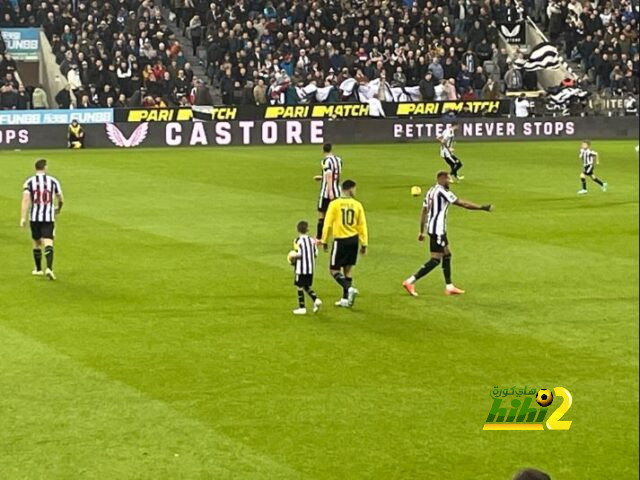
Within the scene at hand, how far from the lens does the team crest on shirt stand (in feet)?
156

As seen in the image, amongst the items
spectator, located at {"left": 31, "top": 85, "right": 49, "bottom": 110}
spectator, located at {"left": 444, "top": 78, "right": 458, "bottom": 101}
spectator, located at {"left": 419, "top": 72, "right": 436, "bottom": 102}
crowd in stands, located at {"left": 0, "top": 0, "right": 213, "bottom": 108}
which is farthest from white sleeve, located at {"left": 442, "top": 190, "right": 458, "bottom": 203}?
spectator, located at {"left": 444, "top": 78, "right": 458, "bottom": 101}

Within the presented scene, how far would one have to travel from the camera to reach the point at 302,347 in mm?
15703

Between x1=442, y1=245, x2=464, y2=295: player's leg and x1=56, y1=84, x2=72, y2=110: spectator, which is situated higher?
x1=56, y1=84, x2=72, y2=110: spectator

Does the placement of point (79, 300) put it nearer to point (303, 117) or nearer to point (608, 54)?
point (303, 117)

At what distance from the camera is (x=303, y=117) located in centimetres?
5000

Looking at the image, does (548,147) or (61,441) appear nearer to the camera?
(61,441)

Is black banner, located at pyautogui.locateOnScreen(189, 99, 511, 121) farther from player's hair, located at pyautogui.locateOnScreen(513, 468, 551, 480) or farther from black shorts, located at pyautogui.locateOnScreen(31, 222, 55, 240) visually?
player's hair, located at pyautogui.locateOnScreen(513, 468, 551, 480)

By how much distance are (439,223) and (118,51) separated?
34.7 metres

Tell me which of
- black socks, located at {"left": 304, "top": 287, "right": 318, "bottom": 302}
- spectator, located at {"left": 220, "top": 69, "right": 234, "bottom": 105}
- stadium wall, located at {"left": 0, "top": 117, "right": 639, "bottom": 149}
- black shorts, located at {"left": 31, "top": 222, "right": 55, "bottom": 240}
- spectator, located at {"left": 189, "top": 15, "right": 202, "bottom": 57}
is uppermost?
spectator, located at {"left": 189, "top": 15, "right": 202, "bottom": 57}

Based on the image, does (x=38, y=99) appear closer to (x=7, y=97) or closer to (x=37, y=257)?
(x=7, y=97)

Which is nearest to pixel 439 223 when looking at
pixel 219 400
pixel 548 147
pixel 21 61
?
pixel 219 400

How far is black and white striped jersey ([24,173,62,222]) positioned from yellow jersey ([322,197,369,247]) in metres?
5.24

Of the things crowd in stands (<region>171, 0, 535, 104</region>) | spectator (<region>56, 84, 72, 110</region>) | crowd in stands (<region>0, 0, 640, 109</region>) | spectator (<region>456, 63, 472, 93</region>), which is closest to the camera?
spectator (<region>56, 84, 72, 110</region>)

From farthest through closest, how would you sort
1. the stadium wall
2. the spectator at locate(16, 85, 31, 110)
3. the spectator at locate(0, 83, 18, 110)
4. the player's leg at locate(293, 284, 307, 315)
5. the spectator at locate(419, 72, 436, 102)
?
the spectator at locate(419, 72, 436, 102), the spectator at locate(16, 85, 31, 110), the spectator at locate(0, 83, 18, 110), the stadium wall, the player's leg at locate(293, 284, 307, 315)
